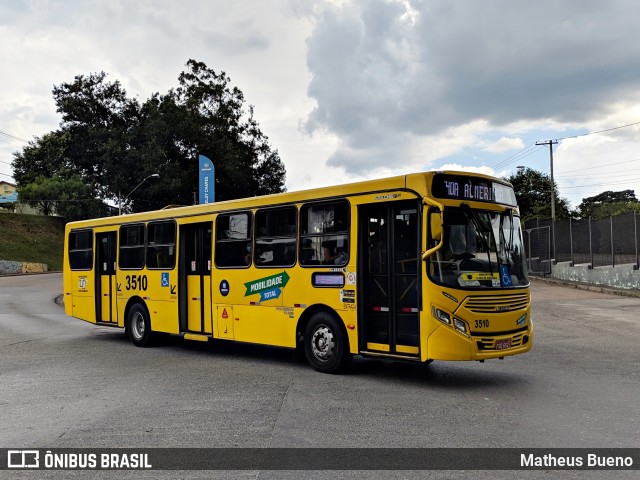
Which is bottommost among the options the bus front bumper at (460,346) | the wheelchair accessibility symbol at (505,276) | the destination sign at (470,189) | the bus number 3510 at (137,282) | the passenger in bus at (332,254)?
the bus front bumper at (460,346)

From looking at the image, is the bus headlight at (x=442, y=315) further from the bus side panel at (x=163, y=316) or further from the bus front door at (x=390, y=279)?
the bus side panel at (x=163, y=316)

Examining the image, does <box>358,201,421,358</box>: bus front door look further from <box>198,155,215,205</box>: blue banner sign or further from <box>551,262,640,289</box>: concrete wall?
→ <box>198,155,215,205</box>: blue banner sign

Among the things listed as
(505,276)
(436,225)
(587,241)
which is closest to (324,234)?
(436,225)

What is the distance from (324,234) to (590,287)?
22057 mm

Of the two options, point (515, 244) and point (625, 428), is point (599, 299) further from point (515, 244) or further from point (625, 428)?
point (625, 428)

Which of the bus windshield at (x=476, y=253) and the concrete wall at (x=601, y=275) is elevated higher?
the bus windshield at (x=476, y=253)

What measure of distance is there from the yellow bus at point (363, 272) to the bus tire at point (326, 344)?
0.06 ft

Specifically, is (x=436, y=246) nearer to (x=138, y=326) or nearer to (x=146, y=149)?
(x=138, y=326)

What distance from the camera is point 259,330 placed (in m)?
10.8

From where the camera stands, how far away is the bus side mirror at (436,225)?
8.17 m

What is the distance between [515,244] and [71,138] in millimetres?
66881

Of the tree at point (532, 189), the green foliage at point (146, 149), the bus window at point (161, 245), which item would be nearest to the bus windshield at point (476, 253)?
the bus window at point (161, 245)

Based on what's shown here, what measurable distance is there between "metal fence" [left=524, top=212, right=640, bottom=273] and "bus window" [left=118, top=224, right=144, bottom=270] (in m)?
20.2

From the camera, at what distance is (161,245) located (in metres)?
13.3
